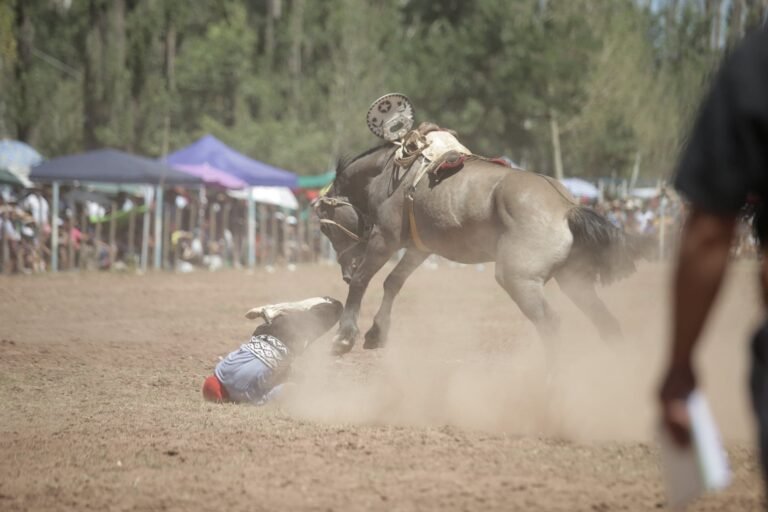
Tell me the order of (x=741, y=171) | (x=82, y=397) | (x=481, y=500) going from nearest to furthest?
(x=741, y=171), (x=481, y=500), (x=82, y=397)

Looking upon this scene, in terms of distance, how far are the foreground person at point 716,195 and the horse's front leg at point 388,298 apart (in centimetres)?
635

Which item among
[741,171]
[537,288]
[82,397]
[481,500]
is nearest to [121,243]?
[82,397]

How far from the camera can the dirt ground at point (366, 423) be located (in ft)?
15.6

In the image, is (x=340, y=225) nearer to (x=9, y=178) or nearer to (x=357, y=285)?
(x=357, y=285)

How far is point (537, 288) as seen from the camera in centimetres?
724

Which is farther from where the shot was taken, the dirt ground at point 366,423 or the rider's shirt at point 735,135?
the dirt ground at point 366,423

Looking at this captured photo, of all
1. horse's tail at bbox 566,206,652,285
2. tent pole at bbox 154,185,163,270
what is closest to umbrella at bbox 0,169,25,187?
tent pole at bbox 154,185,163,270

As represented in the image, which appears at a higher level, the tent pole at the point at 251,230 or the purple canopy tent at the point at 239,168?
the purple canopy tent at the point at 239,168

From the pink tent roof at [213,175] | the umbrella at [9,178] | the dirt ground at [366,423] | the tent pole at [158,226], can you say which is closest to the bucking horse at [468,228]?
the dirt ground at [366,423]

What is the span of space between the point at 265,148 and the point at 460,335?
25.1m

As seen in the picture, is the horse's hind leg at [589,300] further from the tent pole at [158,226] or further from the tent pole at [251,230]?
the tent pole at [251,230]

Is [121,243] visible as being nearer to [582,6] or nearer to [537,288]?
[537,288]

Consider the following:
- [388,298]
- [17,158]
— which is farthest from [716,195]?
[17,158]

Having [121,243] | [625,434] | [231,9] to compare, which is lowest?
[121,243]
